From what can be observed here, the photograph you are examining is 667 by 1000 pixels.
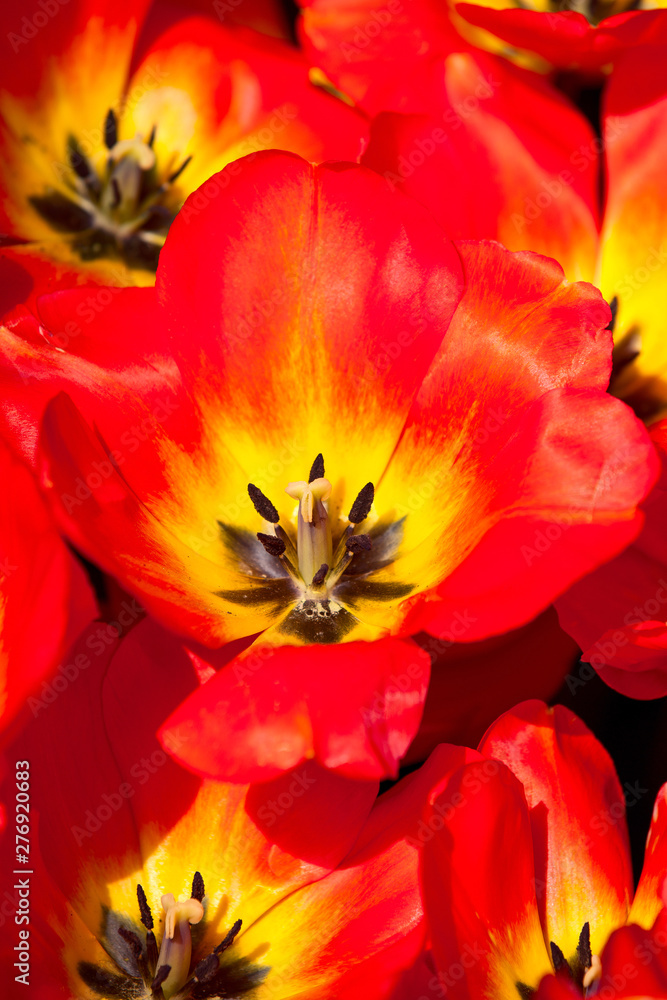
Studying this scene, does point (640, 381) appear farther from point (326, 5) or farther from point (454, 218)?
point (326, 5)

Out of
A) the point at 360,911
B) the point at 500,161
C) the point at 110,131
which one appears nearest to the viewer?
the point at 360,911

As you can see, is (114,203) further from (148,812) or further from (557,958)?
(557,958)

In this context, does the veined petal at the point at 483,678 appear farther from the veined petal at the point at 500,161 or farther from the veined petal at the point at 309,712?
the veined petal at the point at 500,161

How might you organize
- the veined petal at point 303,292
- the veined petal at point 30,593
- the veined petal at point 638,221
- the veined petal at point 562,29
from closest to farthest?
1. the veined petal at point 30,593
2. the veined petal at point 303,292
3. the veined petal at point 562,29
4. the veined petal at point 638,221

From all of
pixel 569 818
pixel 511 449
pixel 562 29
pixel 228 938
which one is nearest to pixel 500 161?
pixel 562 29

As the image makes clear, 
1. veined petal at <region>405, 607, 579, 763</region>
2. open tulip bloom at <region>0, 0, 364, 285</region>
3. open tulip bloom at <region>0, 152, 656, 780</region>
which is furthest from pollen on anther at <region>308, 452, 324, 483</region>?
open tulip bloom at <region>0, 0, 364, 285</region>

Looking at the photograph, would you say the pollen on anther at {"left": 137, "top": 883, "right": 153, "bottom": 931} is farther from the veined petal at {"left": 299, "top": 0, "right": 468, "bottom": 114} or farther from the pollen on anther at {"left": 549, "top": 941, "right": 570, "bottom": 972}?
the veined petal at {"left": 299, "top": 0, "right": 468, "bottom": 114}

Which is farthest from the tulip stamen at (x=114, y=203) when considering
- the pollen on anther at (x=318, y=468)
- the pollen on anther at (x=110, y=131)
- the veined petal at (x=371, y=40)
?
the pollen on anther at (x=318, y=468)
